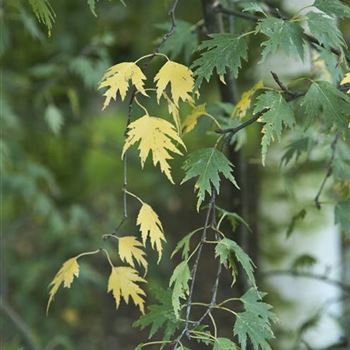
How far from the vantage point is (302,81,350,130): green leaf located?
122 centimetres

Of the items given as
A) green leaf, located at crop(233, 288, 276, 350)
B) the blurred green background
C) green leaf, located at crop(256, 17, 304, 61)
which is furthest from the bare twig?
the blurred green background

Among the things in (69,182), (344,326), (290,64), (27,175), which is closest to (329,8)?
(344,326)

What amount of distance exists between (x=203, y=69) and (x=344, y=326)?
45.3 inches

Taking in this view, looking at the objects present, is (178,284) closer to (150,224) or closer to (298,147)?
(150,224)

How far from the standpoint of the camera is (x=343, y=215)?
152cm

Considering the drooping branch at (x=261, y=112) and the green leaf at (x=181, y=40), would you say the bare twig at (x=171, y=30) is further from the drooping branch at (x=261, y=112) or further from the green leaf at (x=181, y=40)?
the green leaf at (x=181, y=40)

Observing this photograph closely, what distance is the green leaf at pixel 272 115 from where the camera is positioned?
47.5 inches

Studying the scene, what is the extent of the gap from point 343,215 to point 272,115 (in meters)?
0.39

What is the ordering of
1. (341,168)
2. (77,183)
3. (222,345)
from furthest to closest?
(77,183) → (341,168) → (222,345)

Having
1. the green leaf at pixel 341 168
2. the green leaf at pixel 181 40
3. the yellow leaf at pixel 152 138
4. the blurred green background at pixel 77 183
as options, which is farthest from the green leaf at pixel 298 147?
the blurred green background at pixel 77 183

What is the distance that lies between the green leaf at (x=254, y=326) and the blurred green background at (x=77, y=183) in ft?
5.02

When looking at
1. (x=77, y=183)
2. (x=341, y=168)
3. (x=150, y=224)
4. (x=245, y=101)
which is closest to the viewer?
(x=150, y=224)

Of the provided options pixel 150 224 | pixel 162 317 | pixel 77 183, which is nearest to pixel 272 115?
pixel 150 224

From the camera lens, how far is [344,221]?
1.52 m
